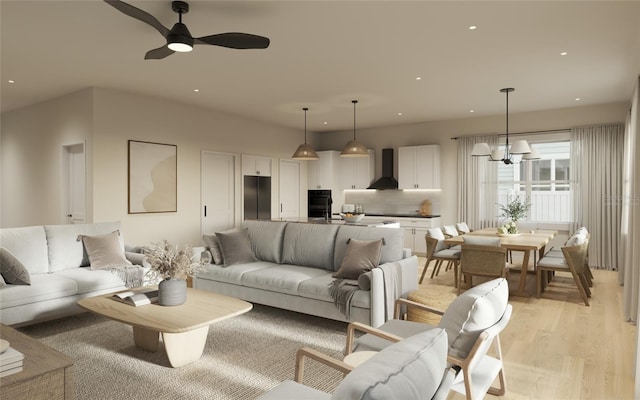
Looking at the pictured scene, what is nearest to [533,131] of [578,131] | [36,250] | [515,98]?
[578,131]

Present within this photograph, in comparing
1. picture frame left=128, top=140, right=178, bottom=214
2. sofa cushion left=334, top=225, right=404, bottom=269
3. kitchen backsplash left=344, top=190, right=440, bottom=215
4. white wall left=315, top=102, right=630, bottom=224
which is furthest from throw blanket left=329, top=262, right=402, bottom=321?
kitchen backsplash left=344, top=190, right=440, bottom=215

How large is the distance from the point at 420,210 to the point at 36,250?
23.0 feet

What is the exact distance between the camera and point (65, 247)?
179 inches

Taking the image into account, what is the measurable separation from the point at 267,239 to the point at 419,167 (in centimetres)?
484

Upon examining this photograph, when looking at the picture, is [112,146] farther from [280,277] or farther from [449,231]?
[449,231]

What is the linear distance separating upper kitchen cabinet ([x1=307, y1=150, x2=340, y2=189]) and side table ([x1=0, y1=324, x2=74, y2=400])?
798 centimetres

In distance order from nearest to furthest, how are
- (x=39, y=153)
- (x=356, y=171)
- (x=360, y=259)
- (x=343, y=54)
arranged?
1. (x=360, y=259)
2. (x=343, y=54)
3. (x=39, y=153)
4. (x=356, y=171)

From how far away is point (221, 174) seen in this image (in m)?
7.95

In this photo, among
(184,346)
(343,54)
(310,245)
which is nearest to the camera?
(184,346)

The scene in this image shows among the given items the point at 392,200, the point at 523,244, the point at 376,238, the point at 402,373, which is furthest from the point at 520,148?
the point at 402,373

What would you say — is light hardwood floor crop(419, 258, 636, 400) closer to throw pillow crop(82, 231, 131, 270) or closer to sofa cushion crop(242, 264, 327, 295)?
sofa cushion crop(242, 264, 327, 295)

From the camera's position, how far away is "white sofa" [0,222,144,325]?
3.72m

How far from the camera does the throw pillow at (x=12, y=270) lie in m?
3.78

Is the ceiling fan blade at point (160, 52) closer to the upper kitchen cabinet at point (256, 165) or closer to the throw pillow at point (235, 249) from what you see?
the throw pillow at point (235, 249)
